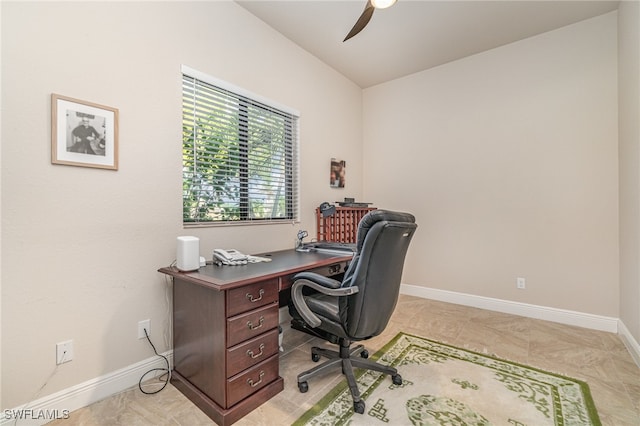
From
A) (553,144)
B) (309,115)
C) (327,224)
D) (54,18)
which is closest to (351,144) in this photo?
(309,115)

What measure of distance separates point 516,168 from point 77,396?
4.05 m

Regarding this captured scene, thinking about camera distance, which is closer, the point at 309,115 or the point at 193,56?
the point at 193,56

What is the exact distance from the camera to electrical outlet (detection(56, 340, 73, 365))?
153cm

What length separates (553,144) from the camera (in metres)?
2.87

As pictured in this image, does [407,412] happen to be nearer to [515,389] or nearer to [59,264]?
[515,389]

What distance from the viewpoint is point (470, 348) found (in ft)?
7.58

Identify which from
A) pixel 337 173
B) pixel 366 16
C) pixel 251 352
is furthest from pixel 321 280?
pixel 337 173

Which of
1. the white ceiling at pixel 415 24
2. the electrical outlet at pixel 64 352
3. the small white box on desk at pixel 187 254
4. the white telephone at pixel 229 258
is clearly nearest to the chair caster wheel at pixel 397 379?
the white telephone at pixel 229 258

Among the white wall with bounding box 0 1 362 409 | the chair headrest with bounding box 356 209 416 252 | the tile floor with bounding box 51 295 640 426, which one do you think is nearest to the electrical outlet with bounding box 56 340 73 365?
the white wall with bounding box 0 1 362 409

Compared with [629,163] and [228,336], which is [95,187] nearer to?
[228,336]

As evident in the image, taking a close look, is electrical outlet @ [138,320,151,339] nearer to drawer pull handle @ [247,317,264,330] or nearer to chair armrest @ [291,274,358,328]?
drawer pull handle @ [247,317,264,330]

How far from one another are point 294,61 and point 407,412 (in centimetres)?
314

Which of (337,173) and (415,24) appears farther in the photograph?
(337,173)

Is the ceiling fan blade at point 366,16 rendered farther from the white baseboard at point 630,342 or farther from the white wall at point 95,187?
the white baseboard at point 630,342
